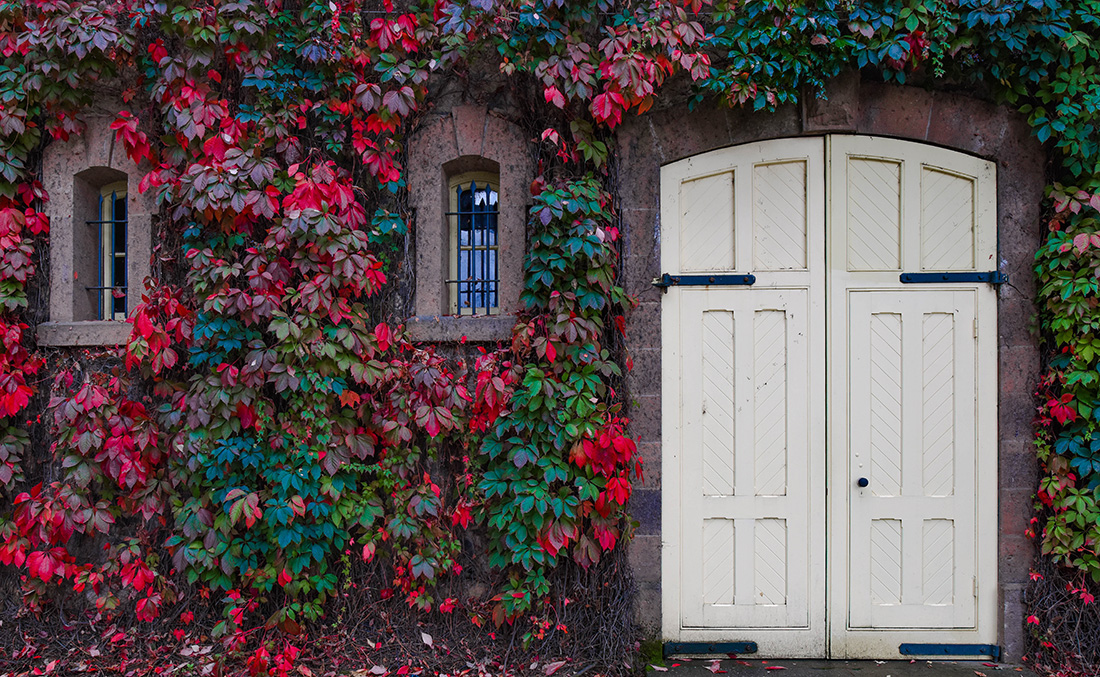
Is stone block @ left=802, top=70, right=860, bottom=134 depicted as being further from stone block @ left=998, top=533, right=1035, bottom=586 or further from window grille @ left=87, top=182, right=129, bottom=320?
window grille @ left=87, top=182, right=129, bottom=320

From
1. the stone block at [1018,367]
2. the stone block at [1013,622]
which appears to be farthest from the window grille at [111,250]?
the stone block at [1013,622]

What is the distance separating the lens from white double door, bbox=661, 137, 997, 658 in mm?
3773

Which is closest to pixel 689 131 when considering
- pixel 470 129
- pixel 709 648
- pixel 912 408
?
pixel 470 129

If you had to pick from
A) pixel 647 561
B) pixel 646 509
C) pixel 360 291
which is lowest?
pixel 647 561

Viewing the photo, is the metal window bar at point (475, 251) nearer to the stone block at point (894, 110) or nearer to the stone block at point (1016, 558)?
the stone block at point (894, 110)

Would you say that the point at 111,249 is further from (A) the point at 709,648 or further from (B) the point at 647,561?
(A) the point at 709,648

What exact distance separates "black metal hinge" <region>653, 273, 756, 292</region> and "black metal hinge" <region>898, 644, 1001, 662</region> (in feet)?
7.77

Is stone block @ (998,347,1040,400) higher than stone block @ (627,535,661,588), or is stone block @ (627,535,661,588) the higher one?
stone block @ (998,347,1040,400)

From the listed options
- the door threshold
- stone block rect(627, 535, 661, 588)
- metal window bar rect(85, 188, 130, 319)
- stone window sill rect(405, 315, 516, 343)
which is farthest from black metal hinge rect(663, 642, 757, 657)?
metal window bar rect(85, 188, 130, 319)

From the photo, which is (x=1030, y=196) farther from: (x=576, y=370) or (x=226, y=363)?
(x=226, y=363)

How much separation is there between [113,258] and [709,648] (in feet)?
15.2

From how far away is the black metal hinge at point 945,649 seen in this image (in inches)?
147

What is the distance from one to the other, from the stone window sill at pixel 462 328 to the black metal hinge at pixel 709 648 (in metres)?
2.10

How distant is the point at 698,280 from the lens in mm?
3828
